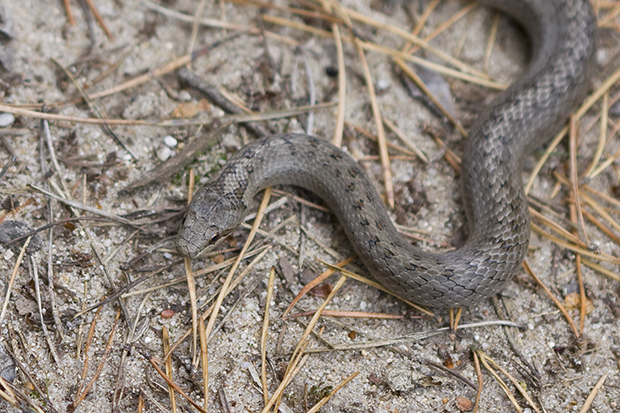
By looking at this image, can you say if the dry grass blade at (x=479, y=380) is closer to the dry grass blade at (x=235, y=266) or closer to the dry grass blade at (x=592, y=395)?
the dry grass blade at (x=592, y=395)

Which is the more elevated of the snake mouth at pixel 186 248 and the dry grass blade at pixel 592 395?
the dry grass blade at pixel 592 395

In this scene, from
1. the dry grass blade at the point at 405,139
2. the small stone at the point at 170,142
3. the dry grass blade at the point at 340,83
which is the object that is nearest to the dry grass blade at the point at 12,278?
the small stone at the point at 170,142

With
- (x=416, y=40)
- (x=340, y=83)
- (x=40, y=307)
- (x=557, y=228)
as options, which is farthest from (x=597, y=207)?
(x=40, y=307)

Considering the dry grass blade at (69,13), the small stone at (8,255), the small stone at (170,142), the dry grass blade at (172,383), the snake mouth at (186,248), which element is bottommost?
the dry grass blade at (172,383)

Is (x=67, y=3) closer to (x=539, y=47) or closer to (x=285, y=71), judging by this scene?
(x=285, y=71)

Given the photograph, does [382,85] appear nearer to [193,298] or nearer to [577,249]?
[577,249]

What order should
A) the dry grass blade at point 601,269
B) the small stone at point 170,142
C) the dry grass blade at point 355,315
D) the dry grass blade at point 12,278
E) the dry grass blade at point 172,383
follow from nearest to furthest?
the dry grass blade at point 172,383 < the dry grass blade at point 12,278 < the dry grass blade at point 355,315 < the dry grass blade at point 601,269 < the small stone at point 170,142
